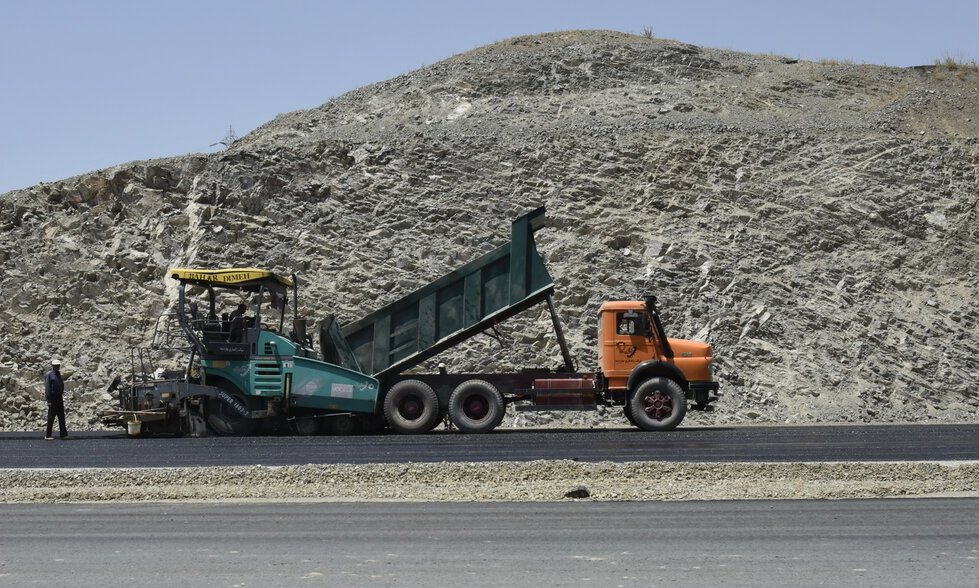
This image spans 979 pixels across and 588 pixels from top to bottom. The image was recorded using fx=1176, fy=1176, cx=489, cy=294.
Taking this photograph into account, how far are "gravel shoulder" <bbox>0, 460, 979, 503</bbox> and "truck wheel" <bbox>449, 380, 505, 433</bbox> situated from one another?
7.03 m

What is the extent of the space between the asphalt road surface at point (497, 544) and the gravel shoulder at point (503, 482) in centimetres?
54

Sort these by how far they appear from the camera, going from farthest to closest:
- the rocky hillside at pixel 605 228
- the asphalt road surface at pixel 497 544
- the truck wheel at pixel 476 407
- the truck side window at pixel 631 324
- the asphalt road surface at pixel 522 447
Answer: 1. the rocky hillside at pixel 605 228
2. the truck side window at pixel 631 324
3. the truck wheel at pixel 476 407
4. the asphalt road surface at pixel 522 447
5. the asphalt road surface at pixel 497 544

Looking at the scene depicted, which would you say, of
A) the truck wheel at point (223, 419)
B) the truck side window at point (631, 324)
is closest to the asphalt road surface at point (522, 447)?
the truck wheel at point (223, 419)

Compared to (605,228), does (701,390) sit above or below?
below

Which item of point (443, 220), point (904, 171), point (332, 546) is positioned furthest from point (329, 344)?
point (904, 171)

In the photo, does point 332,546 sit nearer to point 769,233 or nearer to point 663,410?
point 663,410

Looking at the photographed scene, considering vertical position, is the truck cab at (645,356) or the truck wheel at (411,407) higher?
the truck cab at (645,356)

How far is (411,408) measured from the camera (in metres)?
22.4

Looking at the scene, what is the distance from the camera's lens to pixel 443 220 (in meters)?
33.5

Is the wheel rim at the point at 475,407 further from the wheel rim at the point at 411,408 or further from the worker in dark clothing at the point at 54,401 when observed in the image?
the worker in dark clothing at the point at 54,401

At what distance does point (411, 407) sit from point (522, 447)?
15.1 feet

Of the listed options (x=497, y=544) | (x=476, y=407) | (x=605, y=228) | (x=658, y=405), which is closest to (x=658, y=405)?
(x=658, y=405)

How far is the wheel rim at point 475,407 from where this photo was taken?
22281 millimetres

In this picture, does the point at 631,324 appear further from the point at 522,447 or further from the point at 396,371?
the point at 522,447
